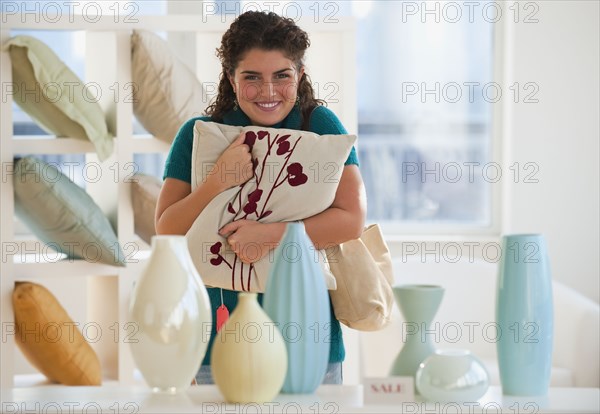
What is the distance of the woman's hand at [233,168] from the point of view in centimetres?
151

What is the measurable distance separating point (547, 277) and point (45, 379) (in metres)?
1.75

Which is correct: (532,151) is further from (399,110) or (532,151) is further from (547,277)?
(547,277)

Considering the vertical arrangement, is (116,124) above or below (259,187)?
above

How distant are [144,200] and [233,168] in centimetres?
108

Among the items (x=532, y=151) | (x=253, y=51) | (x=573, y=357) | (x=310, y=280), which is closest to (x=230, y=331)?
(x=310, y=280)

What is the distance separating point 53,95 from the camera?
7.98 feet

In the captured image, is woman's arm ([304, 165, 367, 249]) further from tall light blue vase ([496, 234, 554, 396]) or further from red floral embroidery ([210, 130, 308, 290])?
tall light blue vase ([496, 234, 554, 396])

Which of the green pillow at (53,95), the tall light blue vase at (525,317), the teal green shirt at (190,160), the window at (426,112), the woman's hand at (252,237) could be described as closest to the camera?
the tall light blue vase at (525,317)

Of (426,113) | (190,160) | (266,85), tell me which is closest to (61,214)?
(190,160)

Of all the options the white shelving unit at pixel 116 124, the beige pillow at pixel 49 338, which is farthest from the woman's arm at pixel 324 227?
the beige pillow at pixel 49 338

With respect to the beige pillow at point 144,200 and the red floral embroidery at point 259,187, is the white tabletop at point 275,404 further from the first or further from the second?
the beige pillow at point 144,200

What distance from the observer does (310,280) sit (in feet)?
4.16

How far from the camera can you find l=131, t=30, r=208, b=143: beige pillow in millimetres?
2514

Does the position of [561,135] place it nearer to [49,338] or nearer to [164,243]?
[49,338]
